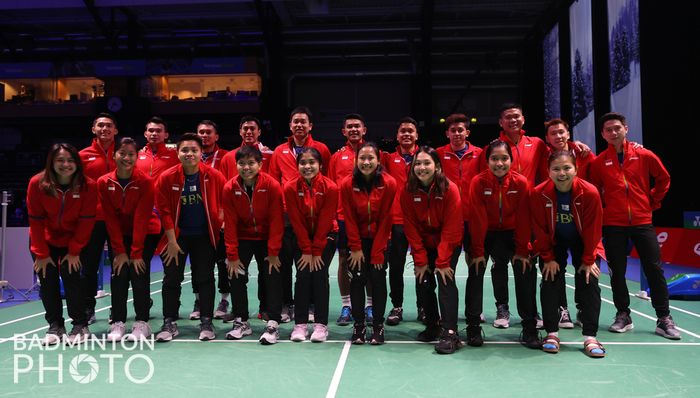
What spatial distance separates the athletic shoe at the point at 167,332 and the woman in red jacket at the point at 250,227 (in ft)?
1.59

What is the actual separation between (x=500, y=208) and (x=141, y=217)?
309 cm

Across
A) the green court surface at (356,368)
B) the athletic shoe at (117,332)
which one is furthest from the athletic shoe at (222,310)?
the athletic shoe at (117,332)

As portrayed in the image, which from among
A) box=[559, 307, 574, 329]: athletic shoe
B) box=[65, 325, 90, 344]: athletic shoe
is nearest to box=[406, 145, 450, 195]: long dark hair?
box=[559, 307, 574, 329]: athletic shoe

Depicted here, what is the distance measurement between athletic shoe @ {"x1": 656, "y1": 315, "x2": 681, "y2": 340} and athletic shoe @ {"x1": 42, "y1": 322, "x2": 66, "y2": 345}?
5175mm

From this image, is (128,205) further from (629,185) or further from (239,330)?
(629,185)

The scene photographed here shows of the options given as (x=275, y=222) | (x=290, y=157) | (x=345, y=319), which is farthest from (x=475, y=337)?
(x=290, y=157)

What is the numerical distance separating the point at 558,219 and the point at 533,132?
1451 cm

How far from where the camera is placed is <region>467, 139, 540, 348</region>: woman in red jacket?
13.3 ft

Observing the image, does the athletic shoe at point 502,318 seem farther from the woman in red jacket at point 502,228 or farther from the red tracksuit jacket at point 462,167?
the red tracksuit jacket at point 462,167

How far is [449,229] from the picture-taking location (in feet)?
13.1

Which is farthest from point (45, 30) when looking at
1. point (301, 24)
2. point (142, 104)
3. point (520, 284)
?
point (520, 284)

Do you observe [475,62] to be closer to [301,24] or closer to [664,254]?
[301,24]

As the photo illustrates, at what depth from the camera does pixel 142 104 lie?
68.2ft

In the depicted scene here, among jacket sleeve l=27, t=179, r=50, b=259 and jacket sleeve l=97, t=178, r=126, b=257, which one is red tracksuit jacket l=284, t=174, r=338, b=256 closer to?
jacket sleeve l=97, t=178, r=126, b=257
